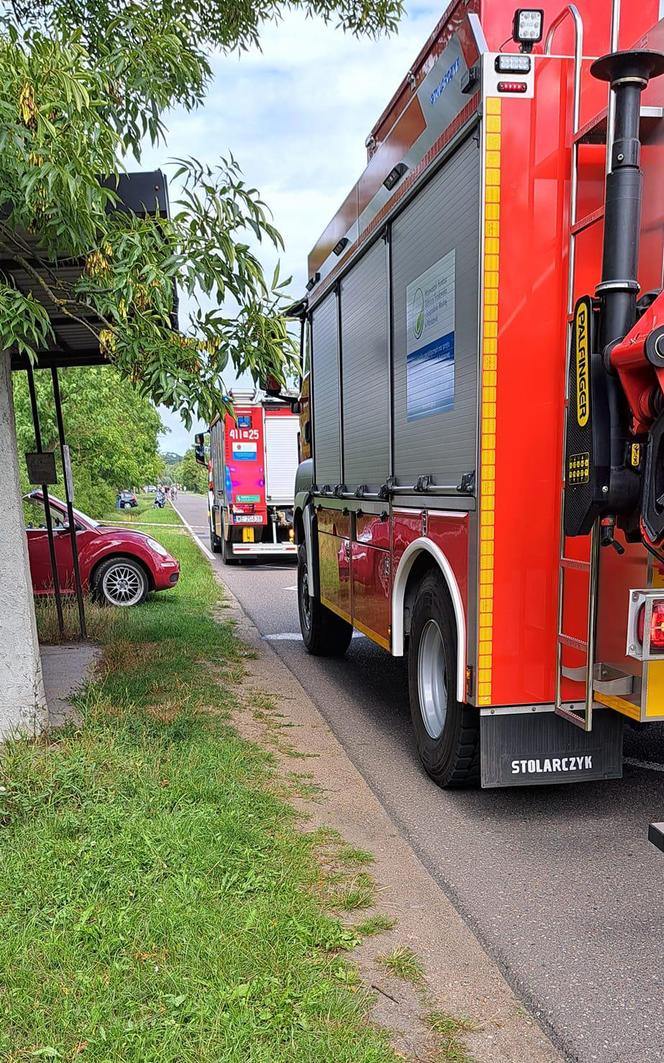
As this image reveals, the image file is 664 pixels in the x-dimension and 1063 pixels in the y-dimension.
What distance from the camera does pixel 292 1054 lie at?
247 centimetres

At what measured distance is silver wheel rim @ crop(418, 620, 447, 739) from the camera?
4.80 metres

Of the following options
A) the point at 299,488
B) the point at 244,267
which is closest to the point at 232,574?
the point at 299,488

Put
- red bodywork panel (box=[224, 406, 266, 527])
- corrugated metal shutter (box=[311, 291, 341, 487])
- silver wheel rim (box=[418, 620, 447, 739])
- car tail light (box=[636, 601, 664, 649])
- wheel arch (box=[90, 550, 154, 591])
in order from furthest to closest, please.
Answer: red bodywork panel (box=[224, 406, 266, 527]) → wheel arch (box=[90, 550, 154, 591]) → corrugated metal shutter (box=[311, 291, 341, 487]) → silver wheel rim (box=[418, 620, 447, 739]) → car tail light (box=[636, 601, 664, 649])

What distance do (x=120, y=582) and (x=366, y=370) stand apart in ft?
19.4

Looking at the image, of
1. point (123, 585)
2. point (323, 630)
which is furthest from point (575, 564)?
point (123, 585)

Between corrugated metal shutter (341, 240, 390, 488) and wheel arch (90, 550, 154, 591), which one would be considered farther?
wheel arch (90, 550, 154, 591)

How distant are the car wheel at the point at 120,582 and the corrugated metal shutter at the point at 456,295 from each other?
20.9 ft

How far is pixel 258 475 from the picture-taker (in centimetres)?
1648

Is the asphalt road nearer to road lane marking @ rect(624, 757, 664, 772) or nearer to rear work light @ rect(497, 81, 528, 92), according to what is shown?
road lane marking @ rect(624, 757, 664, 772)

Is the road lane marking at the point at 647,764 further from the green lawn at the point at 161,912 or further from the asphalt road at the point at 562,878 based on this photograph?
the green lawn at the point at 161,912

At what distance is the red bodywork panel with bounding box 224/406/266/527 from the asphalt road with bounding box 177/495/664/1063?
420 inches

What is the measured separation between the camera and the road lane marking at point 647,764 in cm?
502

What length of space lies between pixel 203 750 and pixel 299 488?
4.51m

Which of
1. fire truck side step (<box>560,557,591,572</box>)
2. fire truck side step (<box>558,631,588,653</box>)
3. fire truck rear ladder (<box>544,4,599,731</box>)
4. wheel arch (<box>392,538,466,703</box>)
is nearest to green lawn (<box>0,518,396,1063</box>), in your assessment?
wheel arch (<box>392,538,466,703</box>)
